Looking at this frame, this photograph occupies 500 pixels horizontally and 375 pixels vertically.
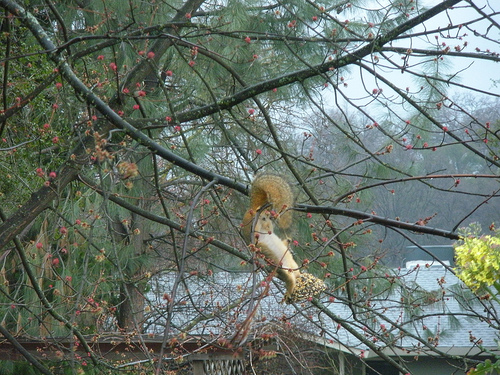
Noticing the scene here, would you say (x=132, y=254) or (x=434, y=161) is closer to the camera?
(x=132, y=254)

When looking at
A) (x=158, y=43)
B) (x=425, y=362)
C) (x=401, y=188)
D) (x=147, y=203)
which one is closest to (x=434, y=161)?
(x=401, y=188)

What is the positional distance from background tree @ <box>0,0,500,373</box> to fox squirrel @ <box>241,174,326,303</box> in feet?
0.33

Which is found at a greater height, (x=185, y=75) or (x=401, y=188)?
(x=401, y=188)

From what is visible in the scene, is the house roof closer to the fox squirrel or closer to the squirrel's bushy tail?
the fox squirrel

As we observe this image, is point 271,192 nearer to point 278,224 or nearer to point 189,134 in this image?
point 278,224

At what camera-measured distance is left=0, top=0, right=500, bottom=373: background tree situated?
7.53 ft

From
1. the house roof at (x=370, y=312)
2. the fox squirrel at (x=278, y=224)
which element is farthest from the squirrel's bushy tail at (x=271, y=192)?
the house roof at (x=370, y=312)

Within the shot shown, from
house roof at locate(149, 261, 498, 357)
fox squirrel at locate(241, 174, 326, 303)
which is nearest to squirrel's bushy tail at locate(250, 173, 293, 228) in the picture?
fox squirrel at locate(241, 174, 326, 303)

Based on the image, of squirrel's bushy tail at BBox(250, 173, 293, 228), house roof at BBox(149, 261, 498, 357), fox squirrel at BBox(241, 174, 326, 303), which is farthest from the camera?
house roof at BBox(149, 261, 498, 357)

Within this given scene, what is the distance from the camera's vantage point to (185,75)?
14.9 ft

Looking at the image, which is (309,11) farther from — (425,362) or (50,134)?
(425,362)

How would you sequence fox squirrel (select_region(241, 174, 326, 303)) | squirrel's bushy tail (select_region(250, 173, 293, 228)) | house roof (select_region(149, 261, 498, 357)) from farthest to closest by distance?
house roof (select_region(149, 261, 498, 357)) → squirrel's bushy tail (select_region(250, 173, 293, 228)) → fox squirrel (select_region(241, 174, 326, 303))

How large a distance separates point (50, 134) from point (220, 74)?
139 centimetres

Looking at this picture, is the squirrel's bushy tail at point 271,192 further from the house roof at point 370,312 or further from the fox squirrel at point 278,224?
the house roof at point 370,312
